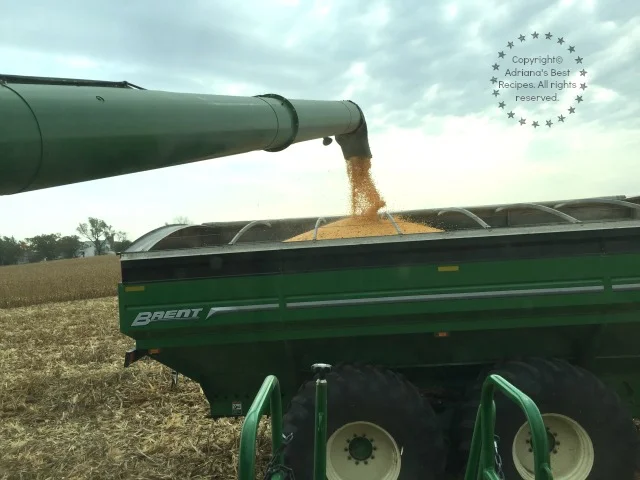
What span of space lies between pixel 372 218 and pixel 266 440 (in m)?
2.21

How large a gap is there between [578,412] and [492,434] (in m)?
1.13

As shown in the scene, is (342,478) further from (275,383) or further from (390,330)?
(275,383)

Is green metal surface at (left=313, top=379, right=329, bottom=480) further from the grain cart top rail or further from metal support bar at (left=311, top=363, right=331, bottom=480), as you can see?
the grain cart top rail

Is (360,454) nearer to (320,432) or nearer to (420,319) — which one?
(420,319)

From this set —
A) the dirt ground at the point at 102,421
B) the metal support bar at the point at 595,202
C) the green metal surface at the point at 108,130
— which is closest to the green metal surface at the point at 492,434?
the green metal surface at the point at 108,130

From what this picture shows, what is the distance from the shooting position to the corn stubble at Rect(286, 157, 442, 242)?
4.52 meters

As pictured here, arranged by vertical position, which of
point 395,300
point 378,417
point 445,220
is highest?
point 445,220

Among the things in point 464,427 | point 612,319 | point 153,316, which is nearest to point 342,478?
point 464,427

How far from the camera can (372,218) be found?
17.1 ft

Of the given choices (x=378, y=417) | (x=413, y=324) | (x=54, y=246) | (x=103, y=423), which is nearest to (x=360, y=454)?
(x=378, y=417)

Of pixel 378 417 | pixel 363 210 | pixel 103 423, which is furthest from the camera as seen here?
pixel 103 423

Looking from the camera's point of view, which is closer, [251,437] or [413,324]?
[251,437]

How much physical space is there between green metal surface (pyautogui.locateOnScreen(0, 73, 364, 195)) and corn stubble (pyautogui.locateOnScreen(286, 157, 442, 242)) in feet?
5.13

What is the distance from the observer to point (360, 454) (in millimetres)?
3471
